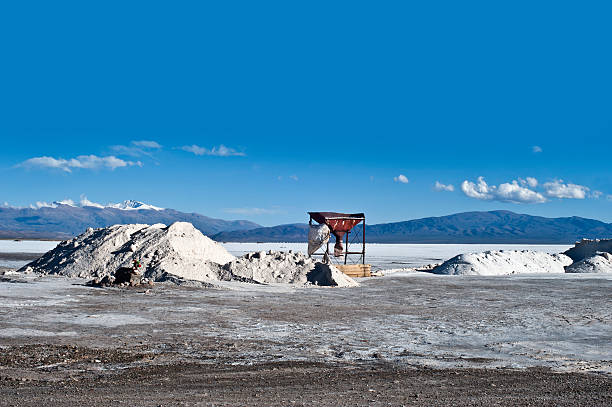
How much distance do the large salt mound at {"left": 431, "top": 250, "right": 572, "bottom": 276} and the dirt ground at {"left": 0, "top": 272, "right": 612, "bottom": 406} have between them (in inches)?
588

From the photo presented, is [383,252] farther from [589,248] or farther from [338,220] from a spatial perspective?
[338,220]

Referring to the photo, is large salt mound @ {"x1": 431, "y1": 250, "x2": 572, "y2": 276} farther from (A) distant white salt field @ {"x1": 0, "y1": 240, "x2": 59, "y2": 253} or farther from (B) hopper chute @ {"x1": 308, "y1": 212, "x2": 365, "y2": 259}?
(A) distant white salt field @ {"x1": 0, "y1": 240, "x2": 59, "y2": 253}

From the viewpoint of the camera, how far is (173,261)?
88.9 ft

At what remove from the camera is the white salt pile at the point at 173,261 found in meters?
26.6

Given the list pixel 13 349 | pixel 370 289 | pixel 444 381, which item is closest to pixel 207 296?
pixel 370 289

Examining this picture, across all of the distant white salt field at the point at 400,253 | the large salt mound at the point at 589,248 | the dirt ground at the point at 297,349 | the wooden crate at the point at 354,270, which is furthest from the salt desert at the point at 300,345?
the large salt mound at the point at 589,248

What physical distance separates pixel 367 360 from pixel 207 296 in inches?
452

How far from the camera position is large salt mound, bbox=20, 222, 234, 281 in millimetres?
26781

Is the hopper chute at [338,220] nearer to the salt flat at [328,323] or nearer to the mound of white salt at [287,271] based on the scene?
the mound of white salt at [287,271]

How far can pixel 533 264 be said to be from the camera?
134ft

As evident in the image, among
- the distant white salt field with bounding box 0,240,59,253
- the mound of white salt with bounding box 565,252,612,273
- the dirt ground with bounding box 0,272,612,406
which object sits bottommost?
the dirt ground with bounding box 0,272,612,406

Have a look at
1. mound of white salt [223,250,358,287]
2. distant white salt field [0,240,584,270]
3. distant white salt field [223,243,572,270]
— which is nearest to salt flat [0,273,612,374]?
mound of white salt [223,250,358,287]

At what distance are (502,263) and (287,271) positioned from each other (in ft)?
57.6

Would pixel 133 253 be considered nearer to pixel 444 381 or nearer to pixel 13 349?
pixel 13 349
